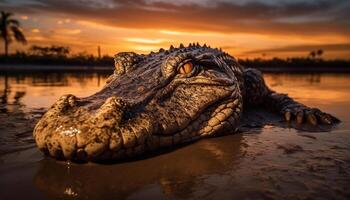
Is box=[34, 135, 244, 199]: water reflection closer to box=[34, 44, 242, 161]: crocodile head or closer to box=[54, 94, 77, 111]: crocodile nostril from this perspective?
box=[34, 44, 242, 161]: crocodile head

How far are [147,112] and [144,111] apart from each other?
0.09 ft

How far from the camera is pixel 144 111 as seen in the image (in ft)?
8.98

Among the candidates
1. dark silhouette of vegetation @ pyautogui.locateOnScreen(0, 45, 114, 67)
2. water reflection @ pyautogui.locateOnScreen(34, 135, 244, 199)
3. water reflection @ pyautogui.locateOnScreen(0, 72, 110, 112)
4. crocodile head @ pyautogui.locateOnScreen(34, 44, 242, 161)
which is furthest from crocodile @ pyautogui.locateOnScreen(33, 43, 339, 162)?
dark silhouette of vegetation @ pyautogui.locateOnScreen(0, 45, 114, 67)

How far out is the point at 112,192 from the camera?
2.00 metres

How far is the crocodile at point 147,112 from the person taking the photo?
7.58 ft

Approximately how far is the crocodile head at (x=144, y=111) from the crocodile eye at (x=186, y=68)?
1cm

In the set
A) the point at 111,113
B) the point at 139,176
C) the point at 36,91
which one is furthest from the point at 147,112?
the point at 36,91

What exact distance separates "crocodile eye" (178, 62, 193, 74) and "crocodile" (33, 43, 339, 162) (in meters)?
0.01

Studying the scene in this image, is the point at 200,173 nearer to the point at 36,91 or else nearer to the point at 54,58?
the point at 36,91

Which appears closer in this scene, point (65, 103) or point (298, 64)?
point (65, 103)

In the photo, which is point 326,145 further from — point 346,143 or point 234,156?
point 234,156

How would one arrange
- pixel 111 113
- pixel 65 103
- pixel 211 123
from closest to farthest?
1. pixel 111 113
2. pixel 65 103
3. pixel 211 123

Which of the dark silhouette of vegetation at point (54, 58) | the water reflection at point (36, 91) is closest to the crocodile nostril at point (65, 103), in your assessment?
the water reflection at point (36, 91)

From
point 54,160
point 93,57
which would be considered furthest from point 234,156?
point 93,57
